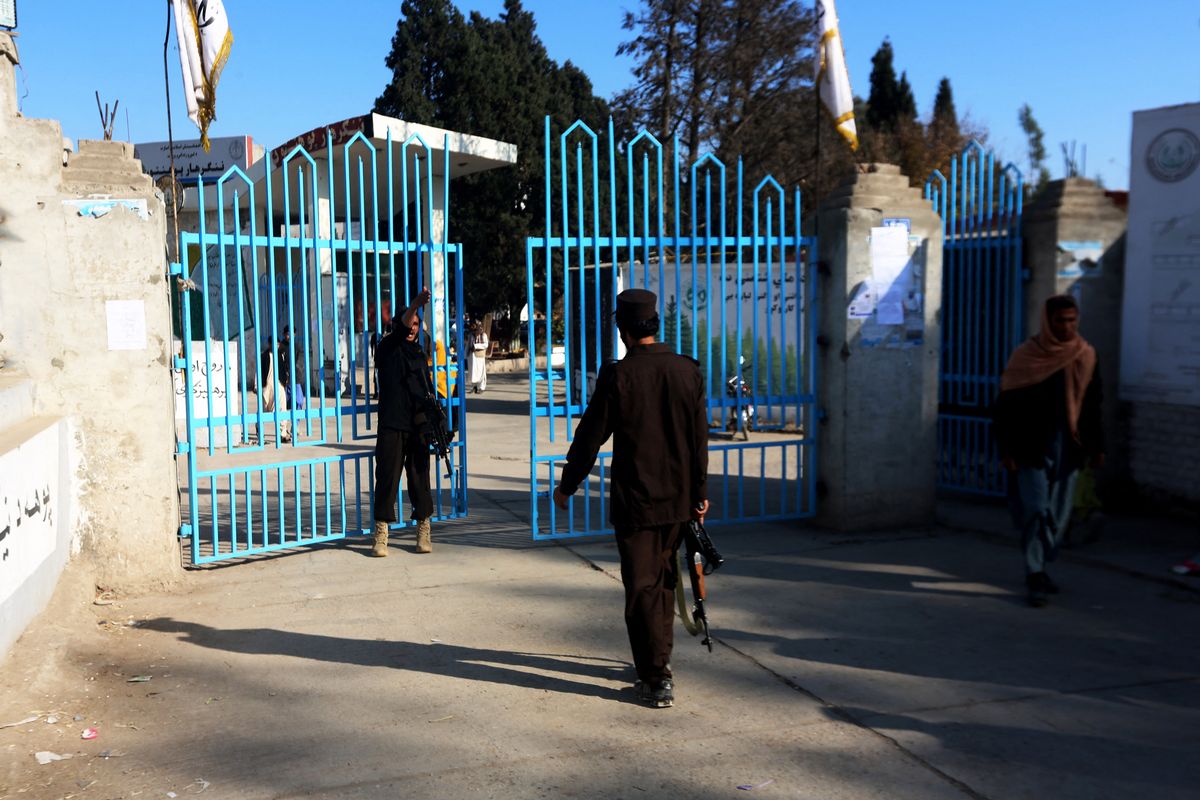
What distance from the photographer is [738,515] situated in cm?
838

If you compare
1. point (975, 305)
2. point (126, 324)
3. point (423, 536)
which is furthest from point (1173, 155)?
point (126, 324)

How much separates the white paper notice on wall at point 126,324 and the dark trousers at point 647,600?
3.49m

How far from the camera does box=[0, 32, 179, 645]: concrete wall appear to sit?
577 cm

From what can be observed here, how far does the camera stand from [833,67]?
324 inches

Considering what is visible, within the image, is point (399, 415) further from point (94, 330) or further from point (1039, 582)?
point (1039, 582)

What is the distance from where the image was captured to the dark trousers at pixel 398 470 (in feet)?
22.8

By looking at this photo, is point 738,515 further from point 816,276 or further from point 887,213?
point 887,213

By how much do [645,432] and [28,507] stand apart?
3.16 m

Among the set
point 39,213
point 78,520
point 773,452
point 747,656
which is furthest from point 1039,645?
point 773,452

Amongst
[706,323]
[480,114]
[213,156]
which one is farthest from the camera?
[213,156]

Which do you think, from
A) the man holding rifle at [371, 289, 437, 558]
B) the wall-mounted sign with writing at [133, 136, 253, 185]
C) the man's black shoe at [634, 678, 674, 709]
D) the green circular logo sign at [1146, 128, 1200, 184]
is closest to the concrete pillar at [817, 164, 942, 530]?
the green circular logo sign at [1146, 128, 1200, 184]

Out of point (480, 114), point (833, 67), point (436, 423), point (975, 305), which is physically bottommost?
point (436, 423)

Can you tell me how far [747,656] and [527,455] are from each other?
7.66m

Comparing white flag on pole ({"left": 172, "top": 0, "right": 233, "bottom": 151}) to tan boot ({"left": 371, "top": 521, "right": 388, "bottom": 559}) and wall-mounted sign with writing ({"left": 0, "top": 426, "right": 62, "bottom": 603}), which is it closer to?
wall-mounted sign with writing ({"left": 0, "top": 426, "right": 62, "bottom": 603})
